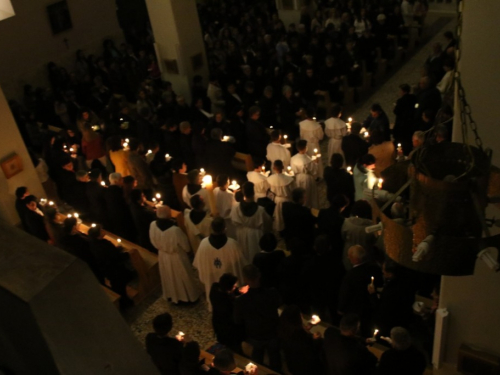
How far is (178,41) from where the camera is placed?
42.7 feet

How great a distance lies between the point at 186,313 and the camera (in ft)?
26.0

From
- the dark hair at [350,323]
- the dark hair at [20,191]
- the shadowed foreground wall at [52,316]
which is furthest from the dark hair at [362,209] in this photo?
the shadowed foreground wall at [52,316]

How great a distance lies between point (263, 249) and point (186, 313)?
1899 millimetres

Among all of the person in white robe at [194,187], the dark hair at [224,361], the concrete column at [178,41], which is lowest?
the dark hair at [224,361]

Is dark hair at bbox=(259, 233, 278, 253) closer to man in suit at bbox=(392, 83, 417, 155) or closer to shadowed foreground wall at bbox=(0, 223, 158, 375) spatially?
man in suit at bbox=(392, 83, 417, 155)

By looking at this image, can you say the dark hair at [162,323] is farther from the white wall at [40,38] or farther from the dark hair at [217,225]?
the white wall at [40,38]

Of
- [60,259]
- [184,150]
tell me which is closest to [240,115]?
[184,150]

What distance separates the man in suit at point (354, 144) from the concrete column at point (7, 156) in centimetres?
494

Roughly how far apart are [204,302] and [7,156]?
3.80 metres

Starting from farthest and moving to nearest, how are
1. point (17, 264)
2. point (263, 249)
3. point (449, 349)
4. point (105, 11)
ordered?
point (105, 11) < point (263, 249) < point (449, 349) < point (17, 264)

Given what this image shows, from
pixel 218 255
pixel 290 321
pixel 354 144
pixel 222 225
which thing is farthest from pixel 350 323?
pixel 354 144

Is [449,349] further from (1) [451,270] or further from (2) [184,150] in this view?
(2) [184,150]

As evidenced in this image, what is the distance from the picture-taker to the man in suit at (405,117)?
32.2ft

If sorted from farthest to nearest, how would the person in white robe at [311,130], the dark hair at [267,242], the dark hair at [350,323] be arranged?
the person in white robe at [311,130] < the dark hair at [267,242] < the dark hair at [350,323]
